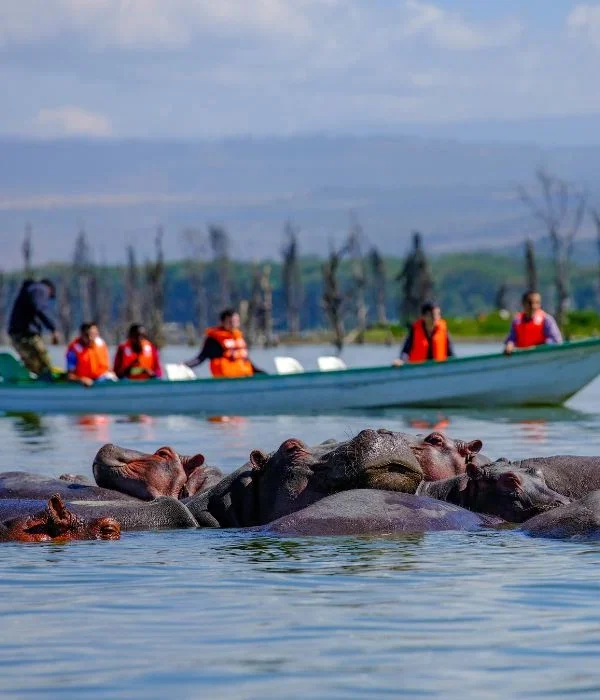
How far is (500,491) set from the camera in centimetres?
1226

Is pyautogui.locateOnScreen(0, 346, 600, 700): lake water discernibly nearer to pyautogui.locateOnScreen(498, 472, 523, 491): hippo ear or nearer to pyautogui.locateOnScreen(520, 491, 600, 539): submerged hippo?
pyautogui.locateOnScreen(520, 491, 600, 539): submerged hippo

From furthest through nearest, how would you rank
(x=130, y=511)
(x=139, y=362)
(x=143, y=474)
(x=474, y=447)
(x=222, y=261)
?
(x=222, y=261)
(x=139, y=362)
(x=143, y=474)
(x=474, y=447)
(x=130, y=511)

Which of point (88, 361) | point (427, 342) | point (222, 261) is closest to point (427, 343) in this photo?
point (427, 342)

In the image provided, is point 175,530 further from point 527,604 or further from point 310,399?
point 310,399

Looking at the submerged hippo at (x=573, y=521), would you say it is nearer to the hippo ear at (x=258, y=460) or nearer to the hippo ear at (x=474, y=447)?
the hippo ear at (x=474, y=447)

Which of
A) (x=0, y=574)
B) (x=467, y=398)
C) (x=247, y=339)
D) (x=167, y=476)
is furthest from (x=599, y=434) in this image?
(x=247, y=339)

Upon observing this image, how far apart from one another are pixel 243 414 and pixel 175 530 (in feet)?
62.0

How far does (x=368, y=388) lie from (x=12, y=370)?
7016mm

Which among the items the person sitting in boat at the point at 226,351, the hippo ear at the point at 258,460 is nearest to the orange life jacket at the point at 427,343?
the person sitting in boat at the point at 226,351

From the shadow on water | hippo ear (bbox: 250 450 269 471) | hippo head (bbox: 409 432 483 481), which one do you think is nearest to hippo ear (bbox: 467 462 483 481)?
hippo head (bbox: 409 432 483 481)

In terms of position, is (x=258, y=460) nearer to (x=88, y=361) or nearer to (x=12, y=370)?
(x=88, y=361)

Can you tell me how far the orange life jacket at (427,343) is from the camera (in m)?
31.7

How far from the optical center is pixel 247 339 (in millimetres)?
103750

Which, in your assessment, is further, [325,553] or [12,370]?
[12,370]
